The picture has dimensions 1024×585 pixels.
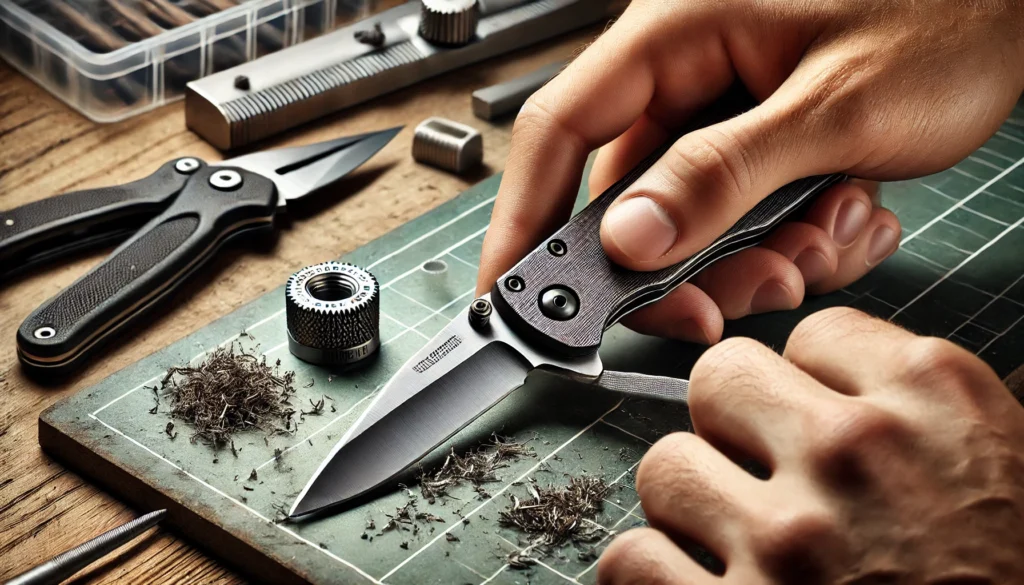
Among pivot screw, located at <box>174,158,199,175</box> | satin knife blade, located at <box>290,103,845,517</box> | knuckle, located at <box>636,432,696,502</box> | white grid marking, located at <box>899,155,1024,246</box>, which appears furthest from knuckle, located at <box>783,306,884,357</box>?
pivot screw, located at <box>174,158,199,175</box>

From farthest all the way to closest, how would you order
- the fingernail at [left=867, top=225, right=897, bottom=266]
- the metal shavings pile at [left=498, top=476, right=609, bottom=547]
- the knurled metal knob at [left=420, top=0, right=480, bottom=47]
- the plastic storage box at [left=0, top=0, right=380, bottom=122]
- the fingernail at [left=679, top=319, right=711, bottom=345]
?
the knurled metal knob at [left=420, top=0, right=480, bottom=47] < the plastic storage box at [left=0, top=0, right=380, bottom=122] < the fingernail at [left=867, top=225, right=897, bottom=266] < the fingernail at [left=679, top=319, right=711, bottom=345] < the metal shavings pile at [left=498, top=476, right=609, bottom=547]

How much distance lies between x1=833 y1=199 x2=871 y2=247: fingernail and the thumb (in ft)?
0.77

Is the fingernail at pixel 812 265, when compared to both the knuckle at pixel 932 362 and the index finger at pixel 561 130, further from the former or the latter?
the knuckle at pixel 932 362

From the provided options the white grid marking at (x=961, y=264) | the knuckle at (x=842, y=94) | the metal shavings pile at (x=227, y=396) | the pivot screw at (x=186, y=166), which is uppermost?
the knuckle at (x=842, y=94)

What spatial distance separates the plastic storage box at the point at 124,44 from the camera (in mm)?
1704

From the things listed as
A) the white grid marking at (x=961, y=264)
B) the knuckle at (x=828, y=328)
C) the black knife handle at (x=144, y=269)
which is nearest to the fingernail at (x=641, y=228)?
the knuckle at (x=828, y=328)

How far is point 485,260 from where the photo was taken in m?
1.32

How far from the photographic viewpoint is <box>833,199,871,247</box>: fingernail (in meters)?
1.38

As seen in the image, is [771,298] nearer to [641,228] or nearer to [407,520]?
[641,228]

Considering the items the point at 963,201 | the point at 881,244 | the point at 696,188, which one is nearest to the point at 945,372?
the point at 696,188

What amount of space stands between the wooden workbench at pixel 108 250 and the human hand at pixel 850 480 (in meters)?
0.45

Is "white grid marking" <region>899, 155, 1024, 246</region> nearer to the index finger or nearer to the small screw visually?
the index finger

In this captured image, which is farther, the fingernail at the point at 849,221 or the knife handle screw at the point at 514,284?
the fingernail at the point at 849,221

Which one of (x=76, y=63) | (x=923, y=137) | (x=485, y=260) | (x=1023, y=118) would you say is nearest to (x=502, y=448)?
(x=485, y=260)
